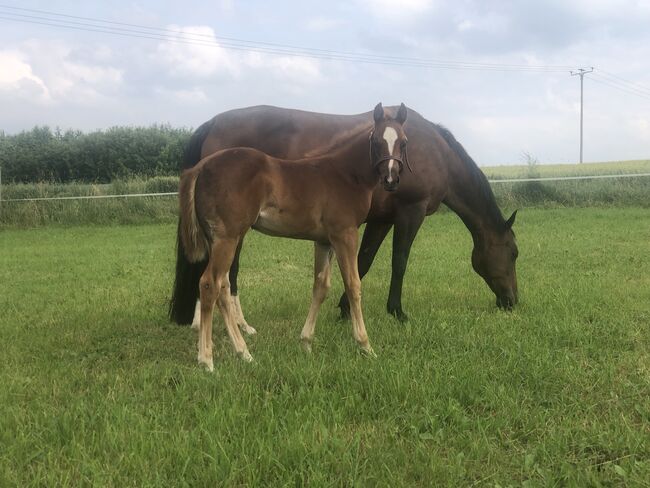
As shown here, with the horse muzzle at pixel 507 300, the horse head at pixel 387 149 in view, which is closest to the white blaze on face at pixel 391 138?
the horse head at pixel 387 149

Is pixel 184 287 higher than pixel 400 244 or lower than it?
lower

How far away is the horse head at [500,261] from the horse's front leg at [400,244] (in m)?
1.07

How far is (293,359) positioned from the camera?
389cm

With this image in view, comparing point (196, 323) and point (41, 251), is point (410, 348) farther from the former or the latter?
point (41, 251)

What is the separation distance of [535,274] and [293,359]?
5.03m

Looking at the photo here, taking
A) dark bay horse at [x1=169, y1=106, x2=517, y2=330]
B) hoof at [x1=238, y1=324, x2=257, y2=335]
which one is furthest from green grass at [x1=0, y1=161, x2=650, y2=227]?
hoof at [x1=238, y1=324, x2=257, y2=335]

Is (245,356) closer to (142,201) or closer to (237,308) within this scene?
(237,308)

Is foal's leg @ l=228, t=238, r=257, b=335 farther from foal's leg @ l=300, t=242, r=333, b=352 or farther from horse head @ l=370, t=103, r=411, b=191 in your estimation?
horse head @ l=370, t=103, r=411, b=191

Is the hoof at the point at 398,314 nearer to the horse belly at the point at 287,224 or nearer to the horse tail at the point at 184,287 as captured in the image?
the horse belly at the point at 287,224

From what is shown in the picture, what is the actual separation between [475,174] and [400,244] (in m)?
1.28

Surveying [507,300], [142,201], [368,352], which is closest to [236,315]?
[368,352]

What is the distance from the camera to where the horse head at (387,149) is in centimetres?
384

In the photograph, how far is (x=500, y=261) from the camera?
19.6 feet

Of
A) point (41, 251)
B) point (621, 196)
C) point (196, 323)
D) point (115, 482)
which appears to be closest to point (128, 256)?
point (41, 251)
